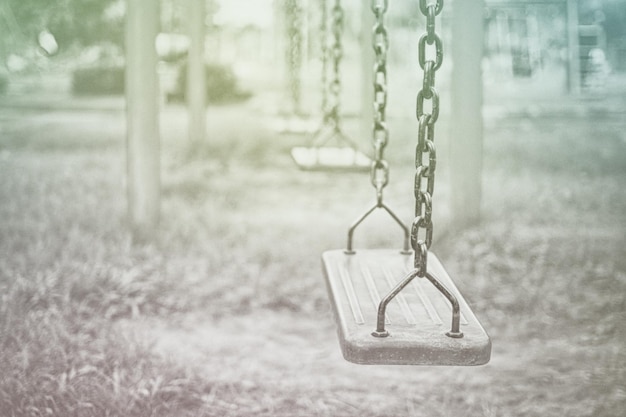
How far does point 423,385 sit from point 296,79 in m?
3.52

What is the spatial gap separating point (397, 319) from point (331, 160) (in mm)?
2351

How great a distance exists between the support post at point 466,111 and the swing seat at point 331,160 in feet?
4.20

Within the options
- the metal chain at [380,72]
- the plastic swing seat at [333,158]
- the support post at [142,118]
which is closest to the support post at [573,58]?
the support post at [142,118]

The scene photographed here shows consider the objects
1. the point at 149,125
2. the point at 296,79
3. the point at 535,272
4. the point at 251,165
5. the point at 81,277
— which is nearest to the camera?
the point at 81,277

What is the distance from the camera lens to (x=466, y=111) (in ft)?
19.8

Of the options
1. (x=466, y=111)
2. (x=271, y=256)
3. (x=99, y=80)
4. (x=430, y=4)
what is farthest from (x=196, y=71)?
(x=99, y=80)

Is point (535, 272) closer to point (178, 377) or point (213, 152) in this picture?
point (178, 377)

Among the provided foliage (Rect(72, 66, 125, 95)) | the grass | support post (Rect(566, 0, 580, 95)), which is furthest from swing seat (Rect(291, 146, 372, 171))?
support post (Rect(566, 0, 580, 95))

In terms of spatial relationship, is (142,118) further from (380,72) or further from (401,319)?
(401,319)

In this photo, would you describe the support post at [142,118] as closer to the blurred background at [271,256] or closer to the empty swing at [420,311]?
the blurred background at [271,256]

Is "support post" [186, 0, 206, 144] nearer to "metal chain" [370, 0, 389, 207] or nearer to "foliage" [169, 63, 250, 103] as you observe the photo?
"metal chain" [370, 0, 389, 207]

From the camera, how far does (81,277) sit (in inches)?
185

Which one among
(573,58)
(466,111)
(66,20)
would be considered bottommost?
(466,111)

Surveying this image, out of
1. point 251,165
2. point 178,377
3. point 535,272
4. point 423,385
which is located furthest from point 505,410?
point 251,165
